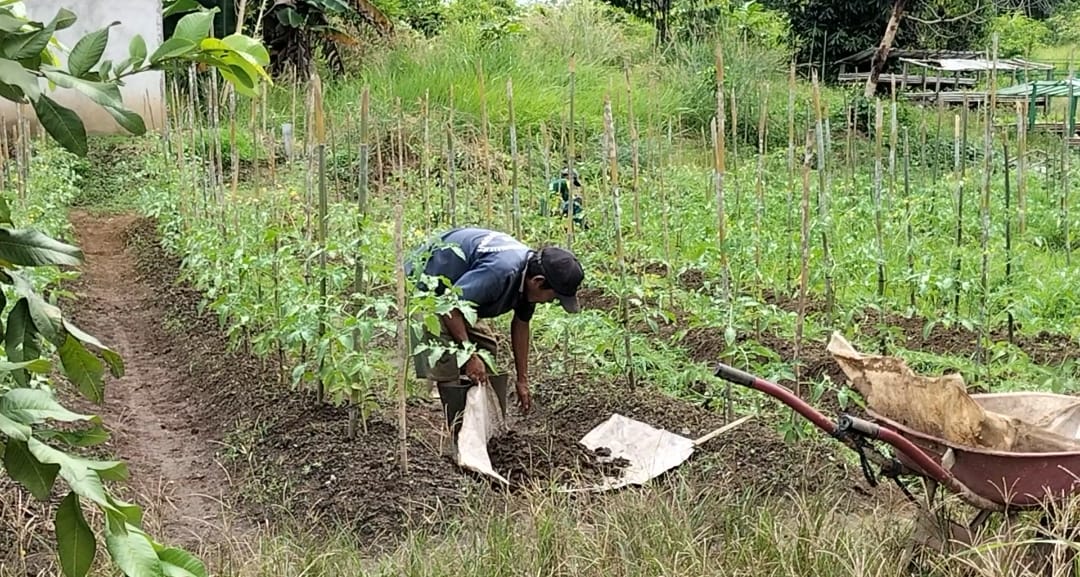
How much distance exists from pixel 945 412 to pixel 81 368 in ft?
8.25

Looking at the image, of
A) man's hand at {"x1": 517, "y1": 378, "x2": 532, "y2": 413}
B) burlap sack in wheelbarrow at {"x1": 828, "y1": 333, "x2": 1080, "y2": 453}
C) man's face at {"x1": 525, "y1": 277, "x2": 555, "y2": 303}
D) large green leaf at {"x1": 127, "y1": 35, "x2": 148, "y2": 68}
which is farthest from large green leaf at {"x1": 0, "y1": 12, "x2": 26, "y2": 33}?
man's hand at {"x1": 517, "y1": 378, "x2": 532, "y2": 413}

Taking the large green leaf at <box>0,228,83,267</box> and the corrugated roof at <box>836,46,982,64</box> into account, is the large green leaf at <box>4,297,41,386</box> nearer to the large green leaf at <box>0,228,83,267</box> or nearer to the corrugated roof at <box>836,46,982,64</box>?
the large green leaf at <box>0,228,83,267</box>

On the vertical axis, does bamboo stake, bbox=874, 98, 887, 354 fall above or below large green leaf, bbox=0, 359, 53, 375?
below

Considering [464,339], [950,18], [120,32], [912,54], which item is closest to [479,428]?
[464,339]

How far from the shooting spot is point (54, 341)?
1.47m

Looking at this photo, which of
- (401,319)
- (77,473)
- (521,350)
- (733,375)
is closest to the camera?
(77,473)

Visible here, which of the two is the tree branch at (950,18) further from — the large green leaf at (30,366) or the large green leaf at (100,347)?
the large green leaf at (30,366)

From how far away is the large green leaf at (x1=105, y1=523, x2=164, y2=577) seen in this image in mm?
1391

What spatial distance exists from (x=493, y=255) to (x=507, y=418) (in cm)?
99

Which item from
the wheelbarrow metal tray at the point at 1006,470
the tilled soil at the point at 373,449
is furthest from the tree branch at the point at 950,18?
the wheelbarrow metal tray at the point at 1006,470

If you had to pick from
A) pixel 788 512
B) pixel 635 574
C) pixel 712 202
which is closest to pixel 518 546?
pixel 635 574

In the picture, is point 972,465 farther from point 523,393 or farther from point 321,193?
point 321,193

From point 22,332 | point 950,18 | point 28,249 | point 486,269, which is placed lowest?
point 486,269

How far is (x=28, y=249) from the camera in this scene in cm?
141
